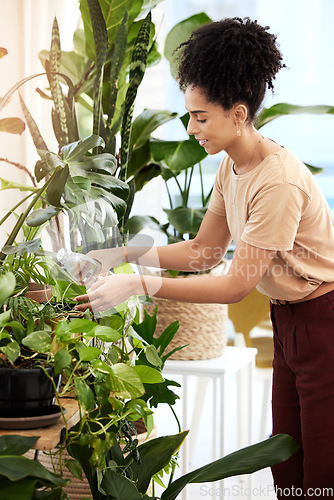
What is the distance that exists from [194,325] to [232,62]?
3.05 ft

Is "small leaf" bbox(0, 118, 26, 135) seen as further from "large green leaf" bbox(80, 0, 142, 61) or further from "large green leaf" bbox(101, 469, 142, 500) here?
"large green leaf" bbox(101, 469, 142, 500)

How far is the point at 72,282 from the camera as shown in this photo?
976 millimetres

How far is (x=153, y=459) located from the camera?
101 centimetres

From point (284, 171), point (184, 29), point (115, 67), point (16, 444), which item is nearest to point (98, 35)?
point (115, 67)

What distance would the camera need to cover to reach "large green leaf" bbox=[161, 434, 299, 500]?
100 centimetres

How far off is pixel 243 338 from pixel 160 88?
1.49 m

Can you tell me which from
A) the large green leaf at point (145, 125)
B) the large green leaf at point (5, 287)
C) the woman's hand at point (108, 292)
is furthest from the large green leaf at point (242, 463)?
the large green leaf at point (145, 125)

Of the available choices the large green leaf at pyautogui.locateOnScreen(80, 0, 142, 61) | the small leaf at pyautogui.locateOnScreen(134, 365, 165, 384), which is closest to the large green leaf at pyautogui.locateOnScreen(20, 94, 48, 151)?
the large green leaf at pyautogui.locateOnScreen(80, 0, 142, 61)

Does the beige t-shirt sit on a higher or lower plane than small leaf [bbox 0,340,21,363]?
higher

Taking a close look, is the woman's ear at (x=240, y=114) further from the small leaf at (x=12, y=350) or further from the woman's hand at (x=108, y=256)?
the small leaf at (x=12, y=350)

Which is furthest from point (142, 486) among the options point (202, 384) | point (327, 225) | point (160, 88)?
point (160, 88)

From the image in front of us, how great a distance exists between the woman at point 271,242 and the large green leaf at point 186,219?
18.8 inches

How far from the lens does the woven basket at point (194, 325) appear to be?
1.87 m

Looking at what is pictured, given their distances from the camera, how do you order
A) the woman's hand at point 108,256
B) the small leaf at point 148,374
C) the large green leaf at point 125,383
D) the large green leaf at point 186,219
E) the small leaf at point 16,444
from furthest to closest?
the large green leaf at point 186,219, the woman's hand at point 108,256, the small leaf at point 148,374, the large green leaf at point 125,383, the small leaf at point 16,444
